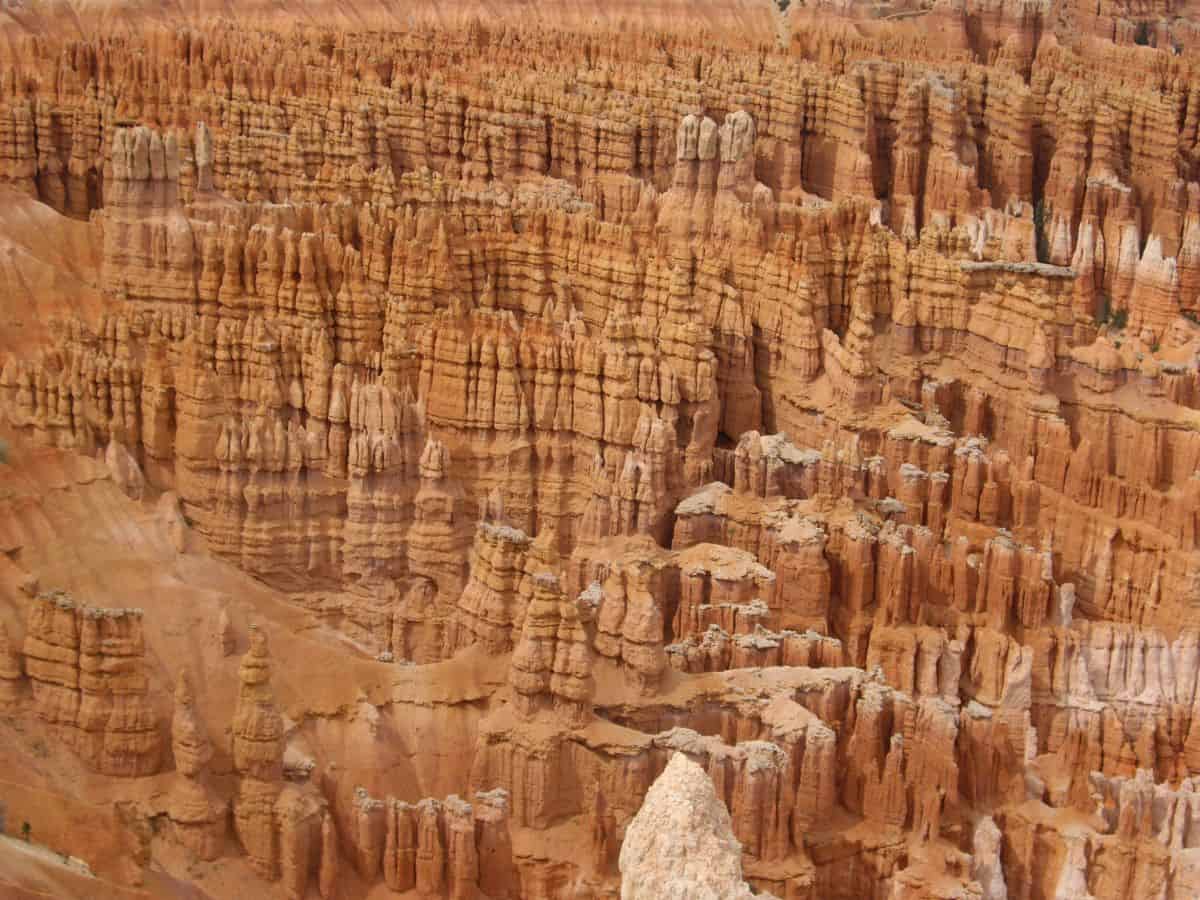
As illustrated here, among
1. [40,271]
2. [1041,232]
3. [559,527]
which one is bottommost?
[559,527]

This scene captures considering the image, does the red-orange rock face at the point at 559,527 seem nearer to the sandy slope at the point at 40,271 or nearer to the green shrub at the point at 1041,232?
the sandy slope at the point at 40,271

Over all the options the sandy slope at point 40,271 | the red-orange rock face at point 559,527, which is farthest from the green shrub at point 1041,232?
the sandy slope at point 40,271

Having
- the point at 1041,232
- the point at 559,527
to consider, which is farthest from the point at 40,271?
the point at 1041,232

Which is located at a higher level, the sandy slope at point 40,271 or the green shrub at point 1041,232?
the sandy slope at point 40,271

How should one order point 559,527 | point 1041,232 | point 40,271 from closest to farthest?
1. point 559,527
2. point 40,271
3. point 1041,232

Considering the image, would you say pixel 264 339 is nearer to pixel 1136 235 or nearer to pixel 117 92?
pixel 117 92

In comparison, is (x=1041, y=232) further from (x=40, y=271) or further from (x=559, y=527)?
(x=40, y=271)

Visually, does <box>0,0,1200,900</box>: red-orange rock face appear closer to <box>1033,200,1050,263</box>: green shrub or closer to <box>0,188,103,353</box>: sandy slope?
<box>0,188,103,353</box>: sandy slope

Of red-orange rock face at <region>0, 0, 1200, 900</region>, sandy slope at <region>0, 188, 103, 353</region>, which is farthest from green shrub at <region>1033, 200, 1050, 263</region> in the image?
sandy slope at <region>0, 188, 103, 353</region>
